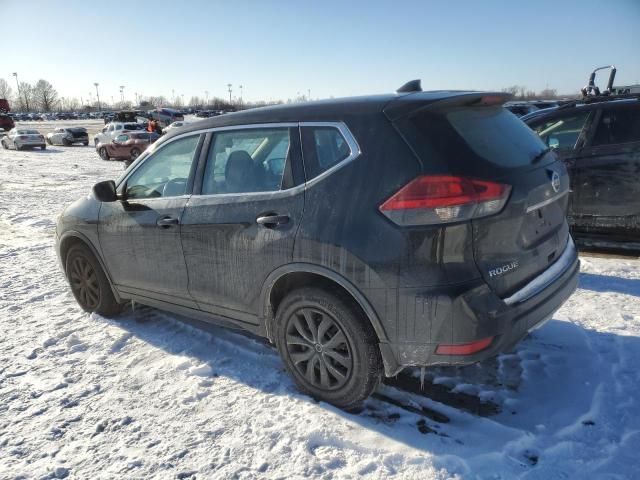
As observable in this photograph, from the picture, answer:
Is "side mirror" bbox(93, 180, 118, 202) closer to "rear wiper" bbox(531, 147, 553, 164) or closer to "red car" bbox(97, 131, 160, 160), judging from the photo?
"rear wiper" bbox(531, 147, 553, 164)

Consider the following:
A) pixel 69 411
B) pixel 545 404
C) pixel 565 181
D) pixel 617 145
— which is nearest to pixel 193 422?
pixel 69 411

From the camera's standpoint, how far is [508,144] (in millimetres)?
2865

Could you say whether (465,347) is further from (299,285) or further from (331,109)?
(331,109)

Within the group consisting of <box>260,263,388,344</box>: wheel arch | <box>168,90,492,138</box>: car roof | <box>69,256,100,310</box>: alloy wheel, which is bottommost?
<box>69,256,100,310</box>: alloy wheel

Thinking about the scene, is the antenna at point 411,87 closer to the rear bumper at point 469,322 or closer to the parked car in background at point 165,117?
the rear bumper at point 469,322

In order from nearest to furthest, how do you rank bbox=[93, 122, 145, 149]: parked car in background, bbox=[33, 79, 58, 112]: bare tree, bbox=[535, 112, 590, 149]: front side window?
bbox=[535, 112, 590, 149]: front side window → bbox=[93, 122, 145, 149]: parked car in background → bbox=[33, 79, 58, 112]: bare tree

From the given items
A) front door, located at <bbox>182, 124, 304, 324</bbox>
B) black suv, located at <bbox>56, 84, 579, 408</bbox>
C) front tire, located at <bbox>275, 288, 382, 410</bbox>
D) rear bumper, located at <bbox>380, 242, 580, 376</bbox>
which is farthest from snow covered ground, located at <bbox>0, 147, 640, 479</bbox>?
front door, located at <bbox>182, 124, 304, 324</bbox>

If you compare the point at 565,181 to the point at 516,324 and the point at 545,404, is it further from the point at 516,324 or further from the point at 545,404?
the point at 545,404

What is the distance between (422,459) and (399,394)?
0.65 metres

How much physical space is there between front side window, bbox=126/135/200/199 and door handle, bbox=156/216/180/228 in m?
0.19

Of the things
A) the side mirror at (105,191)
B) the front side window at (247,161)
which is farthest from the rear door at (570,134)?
the side mirror at (105,191)

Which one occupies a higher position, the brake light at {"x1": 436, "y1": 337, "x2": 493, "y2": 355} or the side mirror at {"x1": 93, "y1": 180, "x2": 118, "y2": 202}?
the side mirror at {"x1": 93, "y1": 180, "x2": 118, "y2": 202}

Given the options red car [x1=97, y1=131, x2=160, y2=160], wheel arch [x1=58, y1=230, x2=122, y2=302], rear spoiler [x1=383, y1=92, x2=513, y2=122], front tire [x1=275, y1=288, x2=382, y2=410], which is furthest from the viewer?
red car [x1=97, y1=131, x2=160, y2=160]

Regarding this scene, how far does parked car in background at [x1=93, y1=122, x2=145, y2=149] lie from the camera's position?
971 inches
